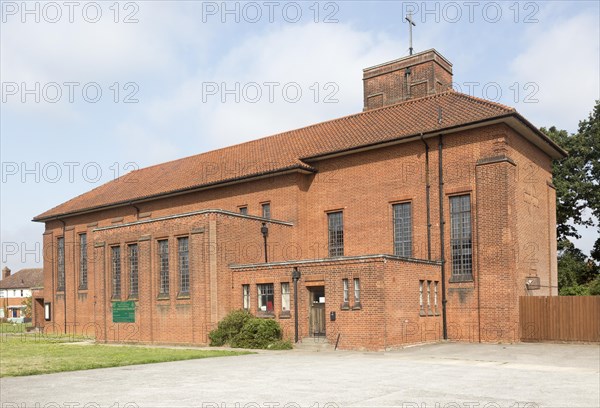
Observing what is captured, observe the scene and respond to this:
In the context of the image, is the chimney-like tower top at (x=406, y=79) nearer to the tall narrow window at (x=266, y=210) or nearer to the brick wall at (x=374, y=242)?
the brick wall at (x=374, y=242)

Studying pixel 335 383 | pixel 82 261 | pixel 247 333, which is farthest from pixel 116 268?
pixel 335 383

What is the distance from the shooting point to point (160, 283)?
2942 centimetres

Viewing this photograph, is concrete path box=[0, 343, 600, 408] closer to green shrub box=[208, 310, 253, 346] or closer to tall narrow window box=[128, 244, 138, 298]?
green shrub box=[208, 310, 253, 346]

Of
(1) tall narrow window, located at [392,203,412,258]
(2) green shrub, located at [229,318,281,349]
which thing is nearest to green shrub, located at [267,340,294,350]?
(2) green shrub, located at [229,318,281,349]

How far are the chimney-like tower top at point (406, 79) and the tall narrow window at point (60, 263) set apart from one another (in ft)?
77.3

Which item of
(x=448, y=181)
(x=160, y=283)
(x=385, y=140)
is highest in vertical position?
(x=385, y=140)

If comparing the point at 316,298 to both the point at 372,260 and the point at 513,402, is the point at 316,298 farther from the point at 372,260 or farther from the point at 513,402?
the point at 513,402

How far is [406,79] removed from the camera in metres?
34.2

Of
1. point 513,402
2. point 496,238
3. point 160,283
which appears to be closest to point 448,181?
point 496,238

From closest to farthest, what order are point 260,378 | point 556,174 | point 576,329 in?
1. point 260,378
2. point 576,329
3. point 556,174

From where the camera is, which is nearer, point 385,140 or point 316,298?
point 316,298

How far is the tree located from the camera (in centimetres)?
3956

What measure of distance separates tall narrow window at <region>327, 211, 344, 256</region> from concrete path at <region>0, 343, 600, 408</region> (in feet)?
30.1

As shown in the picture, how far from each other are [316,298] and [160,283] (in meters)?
8.40
